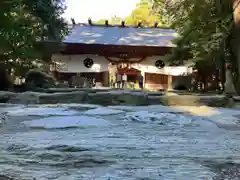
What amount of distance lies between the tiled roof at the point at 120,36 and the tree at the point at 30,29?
464 centimetres

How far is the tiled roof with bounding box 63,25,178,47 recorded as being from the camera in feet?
56.3

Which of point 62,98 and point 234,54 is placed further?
point 234,54

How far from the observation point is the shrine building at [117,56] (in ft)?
55.6

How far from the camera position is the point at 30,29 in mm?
10422

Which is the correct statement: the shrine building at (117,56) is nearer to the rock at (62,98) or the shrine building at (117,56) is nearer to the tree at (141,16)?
the rock at (62,98)

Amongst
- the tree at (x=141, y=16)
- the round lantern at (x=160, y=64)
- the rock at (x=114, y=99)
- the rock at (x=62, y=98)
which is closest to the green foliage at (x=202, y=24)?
the rock at (x=114, y=99)

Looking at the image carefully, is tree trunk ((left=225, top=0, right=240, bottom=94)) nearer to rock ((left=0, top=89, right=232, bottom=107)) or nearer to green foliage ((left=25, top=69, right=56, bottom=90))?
rock ((left=0, top=89, right=232, bottom=107))

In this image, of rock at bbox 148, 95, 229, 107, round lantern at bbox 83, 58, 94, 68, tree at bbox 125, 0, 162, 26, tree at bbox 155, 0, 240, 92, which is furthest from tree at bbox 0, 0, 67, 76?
tree at bbox 125, 0, 162, 26

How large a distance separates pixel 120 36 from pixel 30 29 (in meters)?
8.28

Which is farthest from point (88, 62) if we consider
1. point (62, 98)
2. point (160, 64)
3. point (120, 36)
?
point (62, 98)

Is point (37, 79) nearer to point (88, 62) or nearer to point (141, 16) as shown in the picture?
point (88, 62)

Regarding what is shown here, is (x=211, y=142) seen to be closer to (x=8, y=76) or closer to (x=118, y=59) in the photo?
(x=8, y=76)

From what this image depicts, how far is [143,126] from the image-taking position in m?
3.91

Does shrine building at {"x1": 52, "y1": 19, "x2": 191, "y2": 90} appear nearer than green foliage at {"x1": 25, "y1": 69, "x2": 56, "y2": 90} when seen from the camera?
No
